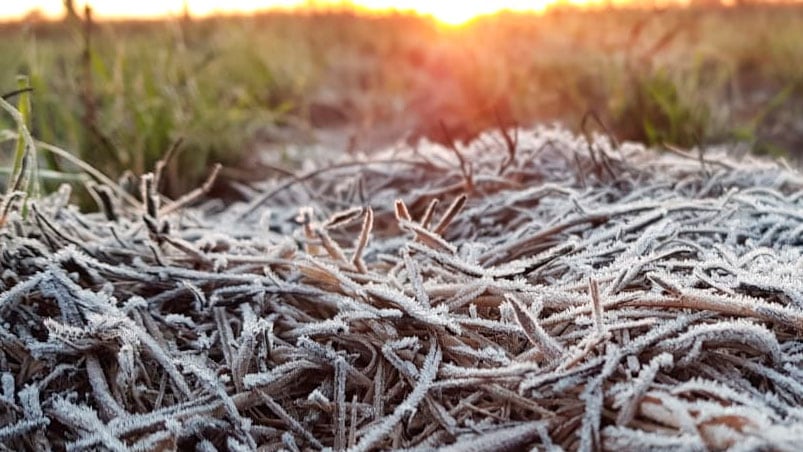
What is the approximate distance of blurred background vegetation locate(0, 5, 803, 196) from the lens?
7.52 feet

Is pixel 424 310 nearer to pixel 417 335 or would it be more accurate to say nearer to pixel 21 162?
pixel 417 335

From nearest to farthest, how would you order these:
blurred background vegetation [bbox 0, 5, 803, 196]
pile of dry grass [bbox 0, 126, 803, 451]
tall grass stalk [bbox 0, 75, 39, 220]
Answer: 1. pile of dry grass [bbox 0, 126, 803, 451]
2. tall grass stalk [bbox 0, 75, 39, 220]
3. blurred background vegetation [bbox 0, 5, 803, 196]

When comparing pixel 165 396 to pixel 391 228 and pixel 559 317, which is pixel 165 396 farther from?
pixel 391 228

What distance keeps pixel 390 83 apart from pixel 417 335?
126 inches

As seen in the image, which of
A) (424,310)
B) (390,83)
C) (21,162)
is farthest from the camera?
(390,83)

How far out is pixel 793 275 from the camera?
0.97 m

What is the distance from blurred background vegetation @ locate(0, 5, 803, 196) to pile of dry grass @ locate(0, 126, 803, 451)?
48 cm

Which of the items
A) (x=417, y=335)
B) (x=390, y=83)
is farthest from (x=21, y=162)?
(x=390, y=83)

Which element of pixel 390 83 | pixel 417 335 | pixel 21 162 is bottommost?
pixel 390 83

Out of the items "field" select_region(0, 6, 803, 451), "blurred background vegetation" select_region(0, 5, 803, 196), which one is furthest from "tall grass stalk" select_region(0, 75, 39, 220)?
"blurred background vegetation" select_region(0, 5, 803, 196)

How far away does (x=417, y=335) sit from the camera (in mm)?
1003

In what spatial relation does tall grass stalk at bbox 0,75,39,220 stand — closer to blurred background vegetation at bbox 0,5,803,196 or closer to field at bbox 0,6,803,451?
A: field at bbox 0,6,803,451

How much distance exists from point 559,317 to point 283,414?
36cm

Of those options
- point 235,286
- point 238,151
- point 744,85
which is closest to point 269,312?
point 235,286
